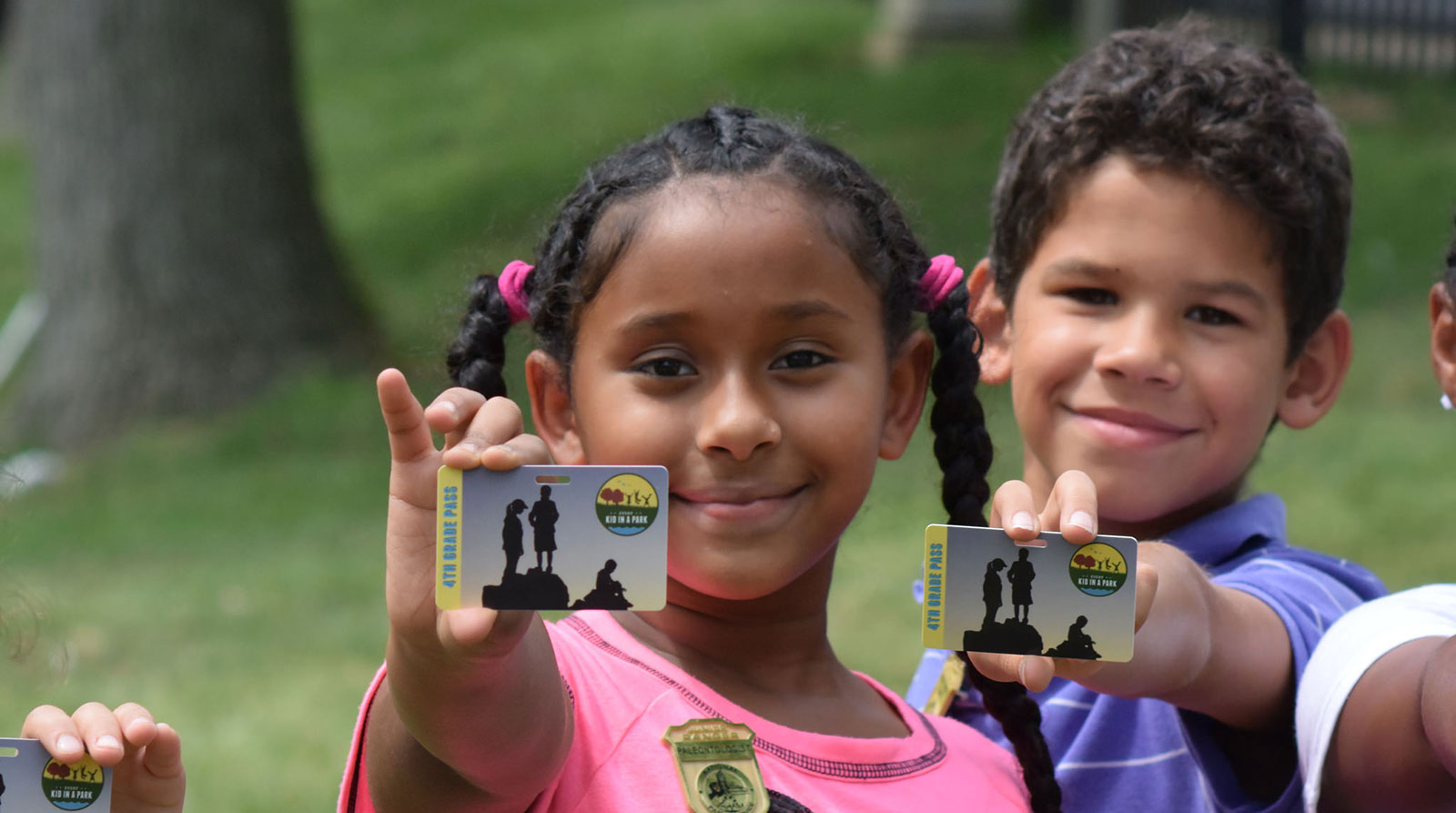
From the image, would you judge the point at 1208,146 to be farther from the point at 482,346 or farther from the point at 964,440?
the point at 482,346

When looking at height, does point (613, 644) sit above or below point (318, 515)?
above

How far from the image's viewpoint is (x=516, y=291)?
237 centimetres

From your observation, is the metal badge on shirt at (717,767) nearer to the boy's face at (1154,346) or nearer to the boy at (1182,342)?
the boy at (1182,342)

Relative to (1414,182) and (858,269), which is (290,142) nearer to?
(1414,182)

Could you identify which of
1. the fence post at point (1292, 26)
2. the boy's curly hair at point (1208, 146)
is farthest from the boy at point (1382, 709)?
the fence post at point (1292, 26)

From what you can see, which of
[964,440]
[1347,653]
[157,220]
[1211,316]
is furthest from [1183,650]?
[157,220]

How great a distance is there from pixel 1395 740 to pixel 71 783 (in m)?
1.61

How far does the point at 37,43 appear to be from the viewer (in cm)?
937

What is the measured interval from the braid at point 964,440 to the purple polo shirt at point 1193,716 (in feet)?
0.33

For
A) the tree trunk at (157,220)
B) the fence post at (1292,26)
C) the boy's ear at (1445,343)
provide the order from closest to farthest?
1. the boy's ear at (1445,343)
2. the fence post at (1292,26)
3. the tree trunk at (157,220)

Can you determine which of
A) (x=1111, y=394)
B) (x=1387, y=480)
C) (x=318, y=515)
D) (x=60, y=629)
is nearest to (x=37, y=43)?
(x=318, y=515)

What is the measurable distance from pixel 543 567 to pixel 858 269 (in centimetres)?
71

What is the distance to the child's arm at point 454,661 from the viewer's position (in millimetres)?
1746

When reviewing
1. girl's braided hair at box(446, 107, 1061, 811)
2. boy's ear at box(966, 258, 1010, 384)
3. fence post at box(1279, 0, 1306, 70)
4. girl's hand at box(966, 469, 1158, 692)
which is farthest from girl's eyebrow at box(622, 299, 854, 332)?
fence post at box(1279, 0, 1306, 70)
